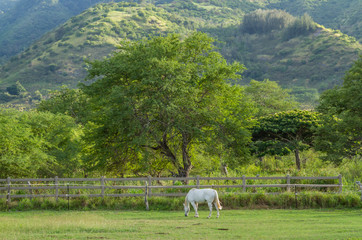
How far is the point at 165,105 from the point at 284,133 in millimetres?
15348

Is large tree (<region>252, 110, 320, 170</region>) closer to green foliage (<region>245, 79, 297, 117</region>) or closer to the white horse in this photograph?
the white horse

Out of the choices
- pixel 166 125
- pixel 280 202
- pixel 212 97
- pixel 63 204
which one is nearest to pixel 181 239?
pixel 280 202

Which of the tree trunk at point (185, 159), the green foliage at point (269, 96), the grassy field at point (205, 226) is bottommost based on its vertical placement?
the grassy field at point (205, 226)

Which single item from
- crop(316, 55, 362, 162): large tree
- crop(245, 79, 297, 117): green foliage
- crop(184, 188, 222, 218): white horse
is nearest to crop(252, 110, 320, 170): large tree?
crop(316, 55, 362, 162): large tree

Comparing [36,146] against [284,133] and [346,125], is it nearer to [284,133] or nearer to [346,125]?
[284,133]

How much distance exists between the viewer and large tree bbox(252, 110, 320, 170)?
123 feet

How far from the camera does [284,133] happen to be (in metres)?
39.2

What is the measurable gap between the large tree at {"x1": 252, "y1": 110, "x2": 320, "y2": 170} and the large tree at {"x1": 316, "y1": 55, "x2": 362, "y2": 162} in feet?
9.45

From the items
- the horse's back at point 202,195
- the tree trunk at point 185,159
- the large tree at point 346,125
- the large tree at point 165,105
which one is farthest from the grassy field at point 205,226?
the large tree at point 346,125

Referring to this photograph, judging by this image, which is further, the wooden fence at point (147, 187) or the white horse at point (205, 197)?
the wooden fence at point (147, 187)

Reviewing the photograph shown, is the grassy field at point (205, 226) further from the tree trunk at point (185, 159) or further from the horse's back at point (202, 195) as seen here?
the tree trunk at point (185, 159)

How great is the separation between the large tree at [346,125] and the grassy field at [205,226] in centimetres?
1213

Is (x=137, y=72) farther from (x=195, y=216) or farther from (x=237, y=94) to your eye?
(x=195, y=216)

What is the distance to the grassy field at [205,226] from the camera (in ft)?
46.9
